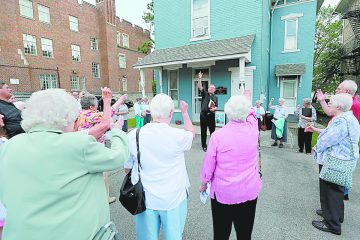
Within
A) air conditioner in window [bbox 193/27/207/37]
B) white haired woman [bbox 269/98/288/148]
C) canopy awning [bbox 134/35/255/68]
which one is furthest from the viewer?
air conditioner in window [bbox 193/27/207/37]

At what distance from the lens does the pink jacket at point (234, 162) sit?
2055 mm

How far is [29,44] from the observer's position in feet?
66.2

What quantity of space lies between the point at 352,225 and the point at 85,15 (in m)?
29.6

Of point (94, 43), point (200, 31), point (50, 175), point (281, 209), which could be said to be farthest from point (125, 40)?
point (50, 175)

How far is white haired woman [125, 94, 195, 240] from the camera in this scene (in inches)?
74.1

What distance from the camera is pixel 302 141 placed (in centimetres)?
653

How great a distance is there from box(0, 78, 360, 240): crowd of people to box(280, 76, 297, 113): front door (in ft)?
33.2

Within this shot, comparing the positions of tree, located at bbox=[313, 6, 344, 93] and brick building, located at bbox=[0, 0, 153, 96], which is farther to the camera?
tree, located at bbox=[313, 6, 344, 93]

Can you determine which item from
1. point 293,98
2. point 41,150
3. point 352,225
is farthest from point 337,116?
point 293,98

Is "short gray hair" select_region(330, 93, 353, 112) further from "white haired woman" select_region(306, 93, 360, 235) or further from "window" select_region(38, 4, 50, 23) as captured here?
"window" select_region(38, 4, 50, 23)

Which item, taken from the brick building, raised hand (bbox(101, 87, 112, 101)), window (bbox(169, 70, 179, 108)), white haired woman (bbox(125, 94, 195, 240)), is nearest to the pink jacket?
white haired woman (bbox(125, 94, 195, 240))

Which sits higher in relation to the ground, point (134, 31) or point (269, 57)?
point (134, 31)

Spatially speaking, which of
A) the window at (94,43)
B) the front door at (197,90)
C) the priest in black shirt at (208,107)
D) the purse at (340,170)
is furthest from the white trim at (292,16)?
the window at (94,43)

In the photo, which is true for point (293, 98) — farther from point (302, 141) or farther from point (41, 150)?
point (41, 150)
